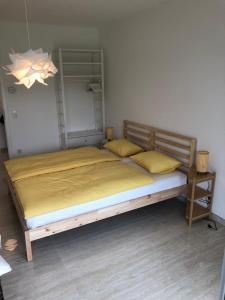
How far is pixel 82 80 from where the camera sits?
16.8 ft

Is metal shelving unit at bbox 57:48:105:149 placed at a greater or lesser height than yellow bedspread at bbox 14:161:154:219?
greater

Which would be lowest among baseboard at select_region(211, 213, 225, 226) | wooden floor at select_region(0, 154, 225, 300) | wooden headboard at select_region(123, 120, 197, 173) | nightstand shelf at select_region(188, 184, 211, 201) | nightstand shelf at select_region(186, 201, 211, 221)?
wooden floor at select_region(0, 154, 225, 300)

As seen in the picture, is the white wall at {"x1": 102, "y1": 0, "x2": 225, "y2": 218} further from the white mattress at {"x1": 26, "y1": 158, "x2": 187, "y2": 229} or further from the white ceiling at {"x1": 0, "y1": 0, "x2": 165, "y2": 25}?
the white mattress at {"x1": 26, "y1": 158, "x2": 187, "y2": 229}

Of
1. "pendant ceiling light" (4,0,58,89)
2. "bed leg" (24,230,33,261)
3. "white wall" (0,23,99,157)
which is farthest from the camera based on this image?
→ "white wall" (0,23,99,157)

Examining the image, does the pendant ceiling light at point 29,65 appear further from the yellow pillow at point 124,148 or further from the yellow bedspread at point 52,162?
the yellow pillow at point 124,148

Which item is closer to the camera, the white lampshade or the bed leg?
the white lampshade

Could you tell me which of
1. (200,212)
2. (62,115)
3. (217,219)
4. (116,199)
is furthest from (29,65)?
(62,115)

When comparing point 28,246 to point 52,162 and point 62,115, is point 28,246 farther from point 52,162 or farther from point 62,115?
point 62,115

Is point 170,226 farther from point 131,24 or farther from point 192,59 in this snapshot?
point 131,24

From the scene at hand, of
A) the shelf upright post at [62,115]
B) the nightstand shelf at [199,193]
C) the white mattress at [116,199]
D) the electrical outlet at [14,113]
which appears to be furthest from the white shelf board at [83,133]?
the nightstand shelf at [199,193]

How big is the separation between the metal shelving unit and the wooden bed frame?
0.98 metres

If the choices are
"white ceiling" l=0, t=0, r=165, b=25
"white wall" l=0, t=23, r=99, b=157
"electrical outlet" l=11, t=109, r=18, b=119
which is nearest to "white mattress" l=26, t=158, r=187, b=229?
"white ceiling" l=0, t=0, r=165, b=25

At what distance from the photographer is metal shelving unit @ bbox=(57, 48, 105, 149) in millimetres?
4832

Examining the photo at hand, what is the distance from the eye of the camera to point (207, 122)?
296 centimetres
